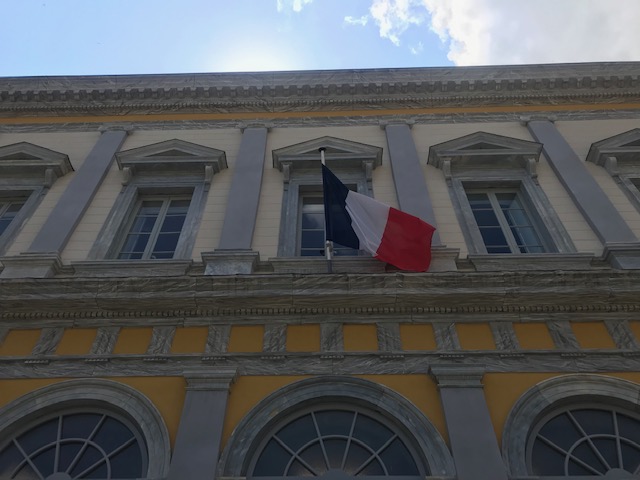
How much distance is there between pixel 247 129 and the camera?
1170 cm

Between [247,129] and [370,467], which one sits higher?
[247,129]

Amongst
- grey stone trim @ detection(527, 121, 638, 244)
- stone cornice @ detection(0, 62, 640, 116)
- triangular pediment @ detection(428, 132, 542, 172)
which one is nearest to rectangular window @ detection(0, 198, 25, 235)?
stone cornice @ detection(0, 62, 640, 116)

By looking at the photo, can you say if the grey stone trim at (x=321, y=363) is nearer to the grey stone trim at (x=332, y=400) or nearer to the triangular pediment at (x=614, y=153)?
the grey stone trim at (x=332, y=400)

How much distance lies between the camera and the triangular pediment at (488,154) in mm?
10430

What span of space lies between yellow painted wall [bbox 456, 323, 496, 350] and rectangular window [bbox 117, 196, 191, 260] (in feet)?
16.2

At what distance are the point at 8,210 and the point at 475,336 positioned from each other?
352 inches

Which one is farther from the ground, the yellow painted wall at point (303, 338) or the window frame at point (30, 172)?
the window frame at point (30, 172)

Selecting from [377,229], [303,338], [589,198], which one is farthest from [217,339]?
[589,198]

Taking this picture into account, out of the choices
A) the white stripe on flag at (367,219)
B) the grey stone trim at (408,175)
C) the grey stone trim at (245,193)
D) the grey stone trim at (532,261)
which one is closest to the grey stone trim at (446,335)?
the grey stone trim at (532,261)

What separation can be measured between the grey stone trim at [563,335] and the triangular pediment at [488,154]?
420 cm

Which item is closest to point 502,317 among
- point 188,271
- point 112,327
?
point 188,271

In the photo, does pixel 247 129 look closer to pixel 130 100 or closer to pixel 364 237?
pixel 130 100

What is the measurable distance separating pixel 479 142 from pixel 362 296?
208 inches

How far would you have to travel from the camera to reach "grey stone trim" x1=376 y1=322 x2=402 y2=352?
700cm
